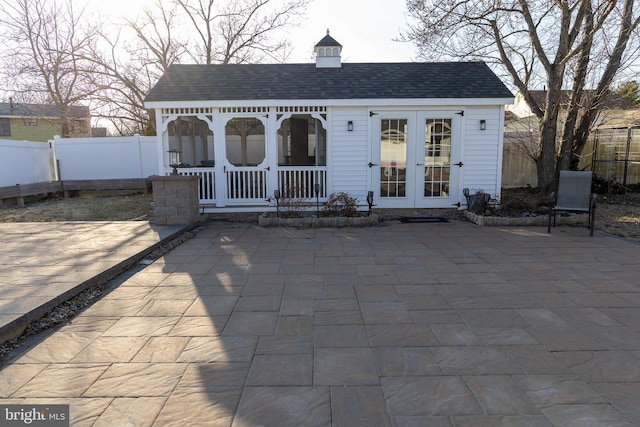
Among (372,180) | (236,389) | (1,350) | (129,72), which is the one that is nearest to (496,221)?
(372,180)

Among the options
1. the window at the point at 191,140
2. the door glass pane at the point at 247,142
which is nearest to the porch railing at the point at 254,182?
the window at the point at 191,140

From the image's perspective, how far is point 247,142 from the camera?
1302 cm

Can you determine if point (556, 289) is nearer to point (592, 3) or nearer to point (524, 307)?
point (524, 307)

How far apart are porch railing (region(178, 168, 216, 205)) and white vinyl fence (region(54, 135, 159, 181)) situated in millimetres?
5681

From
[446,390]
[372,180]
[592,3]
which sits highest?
[592,3]

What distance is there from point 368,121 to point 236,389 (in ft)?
22.8

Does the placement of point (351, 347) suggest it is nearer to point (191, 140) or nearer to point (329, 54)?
point (329, 54)

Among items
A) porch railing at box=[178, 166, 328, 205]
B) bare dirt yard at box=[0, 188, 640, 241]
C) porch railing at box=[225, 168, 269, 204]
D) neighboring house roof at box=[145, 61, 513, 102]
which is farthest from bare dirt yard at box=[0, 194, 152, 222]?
neighboring house roof at box=[145, 61, 513, 102]

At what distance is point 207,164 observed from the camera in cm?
1021

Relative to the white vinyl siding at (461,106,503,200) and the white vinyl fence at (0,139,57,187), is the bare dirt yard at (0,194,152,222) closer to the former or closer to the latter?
the white vinyl fence at (0,139,57,187)

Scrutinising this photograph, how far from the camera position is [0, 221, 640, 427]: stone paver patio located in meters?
2.17

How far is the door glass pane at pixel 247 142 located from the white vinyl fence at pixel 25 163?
5725 millimetres

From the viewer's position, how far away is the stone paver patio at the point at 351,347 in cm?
217

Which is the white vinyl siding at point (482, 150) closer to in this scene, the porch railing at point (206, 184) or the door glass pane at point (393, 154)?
the door glass pane at point (393, 154)
